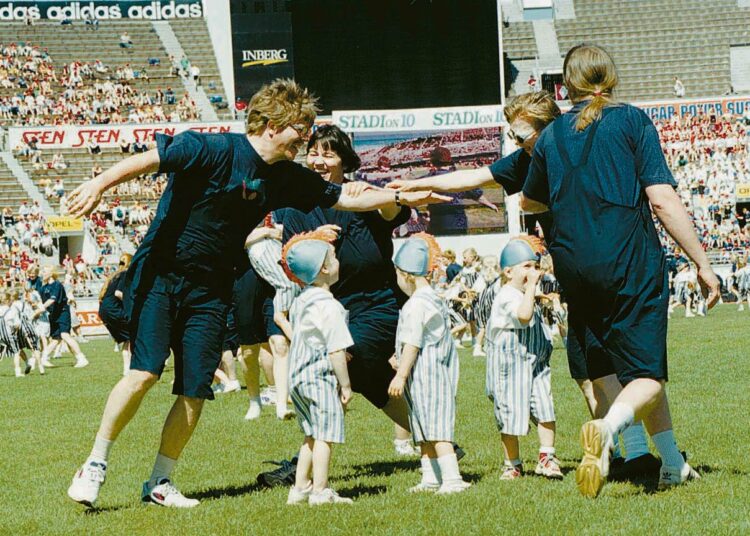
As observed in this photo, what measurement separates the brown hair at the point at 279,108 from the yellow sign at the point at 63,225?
34606 millimetres

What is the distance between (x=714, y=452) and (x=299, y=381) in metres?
2.52

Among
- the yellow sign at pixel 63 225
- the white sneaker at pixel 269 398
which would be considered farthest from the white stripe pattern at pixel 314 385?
the yellow sign at pixel 63 225

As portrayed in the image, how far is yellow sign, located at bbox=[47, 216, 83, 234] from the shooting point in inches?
1526

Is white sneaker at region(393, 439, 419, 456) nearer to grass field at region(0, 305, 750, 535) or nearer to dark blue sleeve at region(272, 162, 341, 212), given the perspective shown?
grass field at region(0, 305, 750, 535)

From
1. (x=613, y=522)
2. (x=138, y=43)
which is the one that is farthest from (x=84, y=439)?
(x=138, y=43)

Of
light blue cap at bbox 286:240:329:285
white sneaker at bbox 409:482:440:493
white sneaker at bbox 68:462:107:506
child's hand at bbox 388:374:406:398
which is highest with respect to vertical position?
light blue cap at bbox 286:240:329:285

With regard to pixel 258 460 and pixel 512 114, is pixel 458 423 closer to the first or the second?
pixel 258 460

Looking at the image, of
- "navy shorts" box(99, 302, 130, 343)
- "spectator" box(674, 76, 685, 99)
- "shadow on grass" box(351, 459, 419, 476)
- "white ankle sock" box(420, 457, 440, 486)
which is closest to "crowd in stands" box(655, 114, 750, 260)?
"spectator" box(674, 76, 685, 99)

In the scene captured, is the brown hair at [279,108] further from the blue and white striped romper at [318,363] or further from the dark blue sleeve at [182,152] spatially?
the blue and white striped romper at [318,363]

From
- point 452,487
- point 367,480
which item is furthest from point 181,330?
point 452,487

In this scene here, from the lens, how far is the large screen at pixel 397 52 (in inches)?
1510

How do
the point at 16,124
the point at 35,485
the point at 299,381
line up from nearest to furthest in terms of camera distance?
the point at 299,381, the point at 35,485, the point at 16,124

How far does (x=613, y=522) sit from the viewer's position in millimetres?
4414

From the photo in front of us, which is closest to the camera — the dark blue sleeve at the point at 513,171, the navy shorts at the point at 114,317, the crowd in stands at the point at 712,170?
the dark blue sleeve at the point at 513,171
